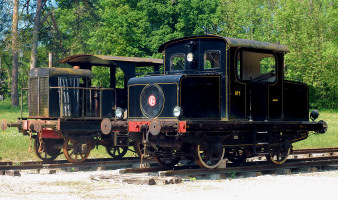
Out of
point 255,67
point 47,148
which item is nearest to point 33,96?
point 47,148

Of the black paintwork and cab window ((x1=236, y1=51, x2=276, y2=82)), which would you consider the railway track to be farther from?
cab window ((x1=236, y1=51, x2=276, y2=82))

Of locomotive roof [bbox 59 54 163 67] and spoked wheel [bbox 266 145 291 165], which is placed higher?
locomotive roof [bbox 59 54 163 67]

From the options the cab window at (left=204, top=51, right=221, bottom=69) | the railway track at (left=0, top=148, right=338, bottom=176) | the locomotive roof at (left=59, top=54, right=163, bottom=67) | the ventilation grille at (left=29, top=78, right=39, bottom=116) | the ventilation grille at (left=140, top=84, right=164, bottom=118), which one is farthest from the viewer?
the ventilation grille at (left=29, top=78, right=39, bottom=116)

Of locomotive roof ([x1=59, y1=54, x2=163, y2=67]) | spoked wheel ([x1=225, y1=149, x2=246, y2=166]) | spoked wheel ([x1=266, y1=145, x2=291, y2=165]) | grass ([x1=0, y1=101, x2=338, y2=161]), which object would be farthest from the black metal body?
spoked wheel ([x1=266, y1=145, x2=291, y2=165])

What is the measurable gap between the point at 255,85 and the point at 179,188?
176 inches

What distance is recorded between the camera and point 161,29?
1615 inches

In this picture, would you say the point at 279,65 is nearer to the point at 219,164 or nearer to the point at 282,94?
the point at 282,94

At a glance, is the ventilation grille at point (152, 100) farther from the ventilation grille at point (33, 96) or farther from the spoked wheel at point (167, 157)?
the ventilation grille at point (33, 96)

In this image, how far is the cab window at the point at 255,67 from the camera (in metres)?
14.0

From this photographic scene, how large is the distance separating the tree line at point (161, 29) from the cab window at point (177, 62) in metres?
21.1

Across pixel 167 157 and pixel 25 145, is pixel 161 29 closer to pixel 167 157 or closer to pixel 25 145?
pixel 25 145

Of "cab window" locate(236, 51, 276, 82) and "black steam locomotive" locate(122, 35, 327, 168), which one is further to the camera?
"cab window" locate(236, 51, 276, 82)

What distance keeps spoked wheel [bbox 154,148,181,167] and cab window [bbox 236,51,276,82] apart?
2643 millimetres

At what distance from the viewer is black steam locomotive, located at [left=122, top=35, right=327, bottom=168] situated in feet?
43.1
